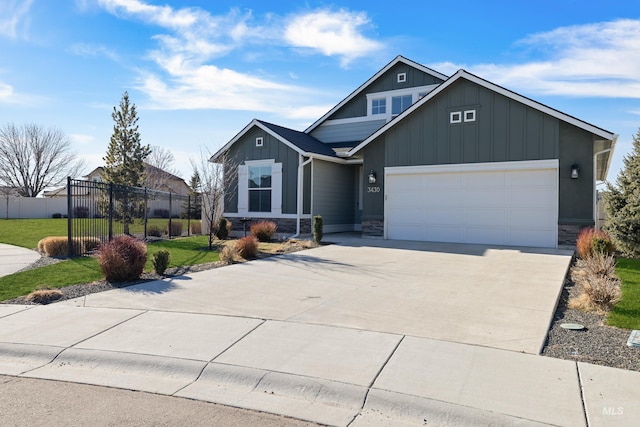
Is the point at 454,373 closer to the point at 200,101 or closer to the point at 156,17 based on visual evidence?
A: the point at 156,17

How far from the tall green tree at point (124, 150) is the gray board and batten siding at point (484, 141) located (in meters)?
11.0

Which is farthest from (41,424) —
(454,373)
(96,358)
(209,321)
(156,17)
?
(156,17)

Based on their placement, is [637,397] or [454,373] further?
[454,373]

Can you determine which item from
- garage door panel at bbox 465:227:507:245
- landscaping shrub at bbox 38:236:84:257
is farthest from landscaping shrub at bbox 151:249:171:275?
garage door panel at bbox 465:227:507:245

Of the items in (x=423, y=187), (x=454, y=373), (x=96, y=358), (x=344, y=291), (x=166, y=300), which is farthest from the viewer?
(x=423, y=187)

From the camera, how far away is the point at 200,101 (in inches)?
623

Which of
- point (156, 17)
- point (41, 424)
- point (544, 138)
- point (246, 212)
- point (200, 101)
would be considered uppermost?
point (156, 17)

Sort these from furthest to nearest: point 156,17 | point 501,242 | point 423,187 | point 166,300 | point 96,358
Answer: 1. point 423,187
2. point 501,242
3. point 156,17
4. point 166,300
5. point 96,358

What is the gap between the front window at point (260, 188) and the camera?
18.2 metres

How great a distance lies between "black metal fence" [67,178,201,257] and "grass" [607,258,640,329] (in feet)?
39.6

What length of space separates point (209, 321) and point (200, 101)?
38.5ft

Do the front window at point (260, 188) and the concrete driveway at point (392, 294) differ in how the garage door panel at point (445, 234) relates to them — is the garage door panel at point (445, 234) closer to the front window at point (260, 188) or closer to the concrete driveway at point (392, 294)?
the concrete driveway at point (392, 294)

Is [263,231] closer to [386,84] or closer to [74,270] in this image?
[74,270]

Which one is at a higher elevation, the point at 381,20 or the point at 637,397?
the point at 381,20
